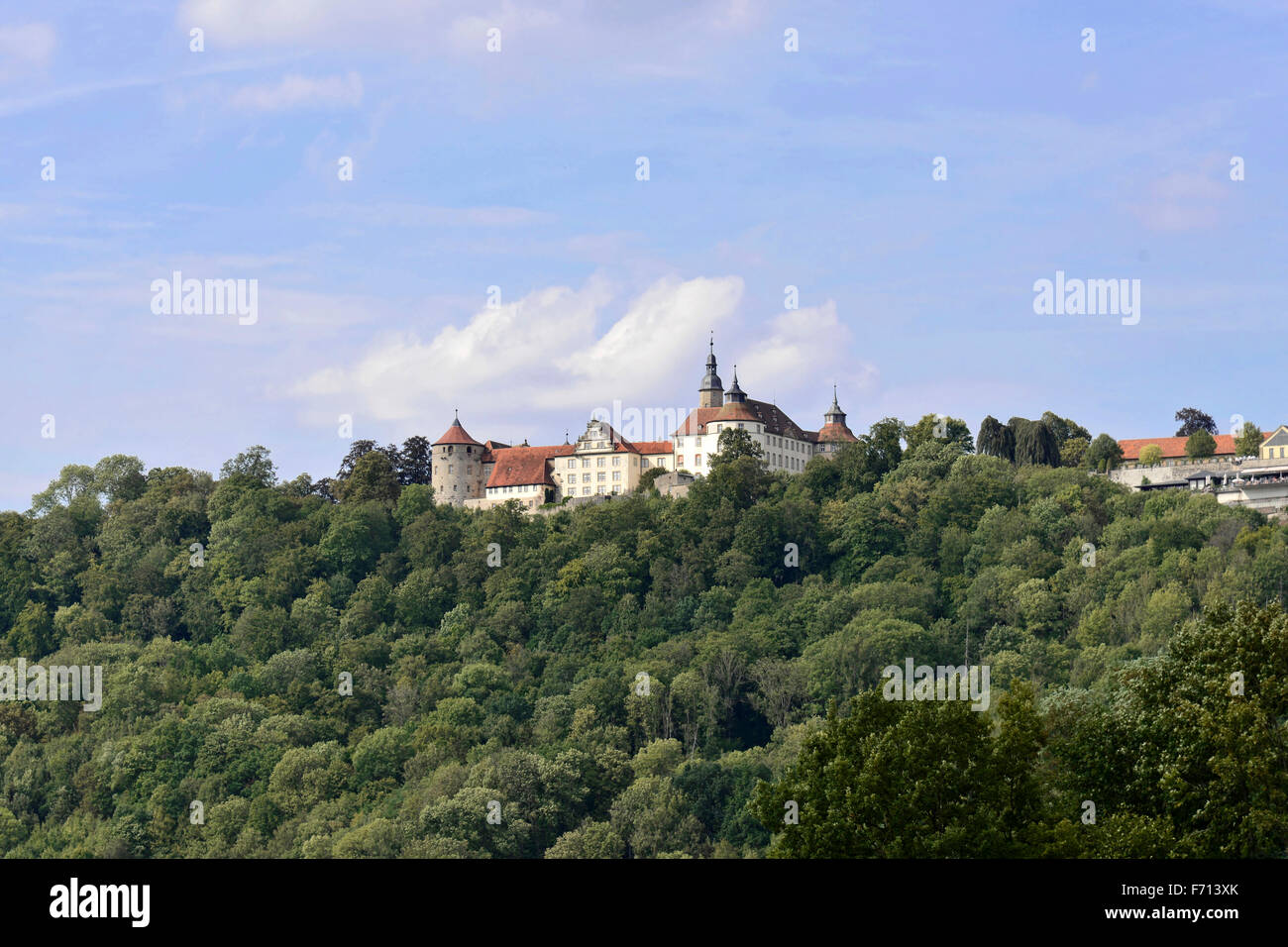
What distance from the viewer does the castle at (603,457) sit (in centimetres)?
11925

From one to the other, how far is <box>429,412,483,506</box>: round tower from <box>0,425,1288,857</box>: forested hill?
7.74 ft

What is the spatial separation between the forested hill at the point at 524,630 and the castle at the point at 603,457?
3082 mm

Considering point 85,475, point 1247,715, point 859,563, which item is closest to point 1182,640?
point 1247,715

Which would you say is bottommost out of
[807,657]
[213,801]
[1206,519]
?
[213,801]

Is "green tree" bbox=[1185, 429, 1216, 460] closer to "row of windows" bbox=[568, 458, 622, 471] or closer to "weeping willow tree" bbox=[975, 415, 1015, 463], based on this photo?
"weeping willow tree" bbox=[975, 415, 1015, 463]

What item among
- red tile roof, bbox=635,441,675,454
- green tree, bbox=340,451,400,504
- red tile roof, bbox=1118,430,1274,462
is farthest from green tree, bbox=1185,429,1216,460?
green tree, bbox=340,451,400,504

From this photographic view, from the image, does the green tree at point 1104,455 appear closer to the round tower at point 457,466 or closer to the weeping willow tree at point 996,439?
the weeping willow tree at point 996,439

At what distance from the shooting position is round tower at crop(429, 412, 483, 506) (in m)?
124

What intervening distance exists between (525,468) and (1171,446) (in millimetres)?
43248

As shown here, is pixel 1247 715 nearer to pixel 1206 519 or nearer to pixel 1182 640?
pixel 1182 640

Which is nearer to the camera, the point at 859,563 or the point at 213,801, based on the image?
the point at 213,801

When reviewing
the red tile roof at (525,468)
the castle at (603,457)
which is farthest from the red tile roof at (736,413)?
the red tile roof at (525,468)

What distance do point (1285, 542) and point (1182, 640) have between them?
66.0 meters
